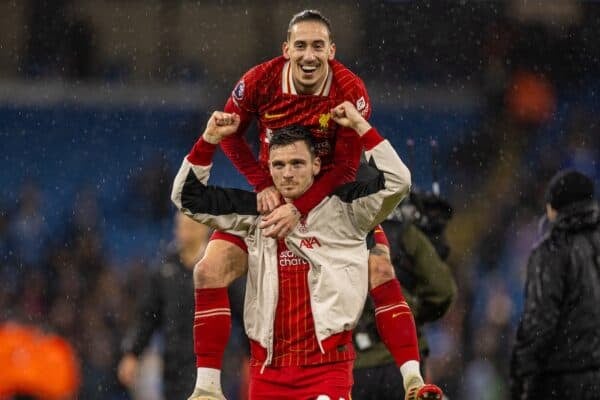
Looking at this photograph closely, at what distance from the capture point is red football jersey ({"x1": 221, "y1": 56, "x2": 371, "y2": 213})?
663 cm

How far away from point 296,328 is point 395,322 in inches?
19.6

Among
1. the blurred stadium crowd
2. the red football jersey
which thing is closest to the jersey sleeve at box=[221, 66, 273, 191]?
the red football jersey

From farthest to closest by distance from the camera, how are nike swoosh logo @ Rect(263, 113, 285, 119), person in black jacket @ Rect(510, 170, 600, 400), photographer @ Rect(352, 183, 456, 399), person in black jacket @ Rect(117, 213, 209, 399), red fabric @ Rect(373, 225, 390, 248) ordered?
1. person in black jacket @ Rect(117, 213, 209, 399)
2. person in black jacket @ Rect(510, 170, 600, 400)
3. photographer @ Rect(352, 183, 456, 399)
4. red fabric @ Rect(373, 225, 390, 248)
5. nike swoosh logo @ Rect(263, 113, 285, 119)

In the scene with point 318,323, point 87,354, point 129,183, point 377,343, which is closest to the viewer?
point 318,323

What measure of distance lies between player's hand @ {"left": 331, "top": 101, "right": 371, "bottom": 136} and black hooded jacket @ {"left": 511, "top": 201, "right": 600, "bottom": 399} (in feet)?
7.74

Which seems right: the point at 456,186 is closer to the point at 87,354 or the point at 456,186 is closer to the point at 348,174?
the point at 87,354

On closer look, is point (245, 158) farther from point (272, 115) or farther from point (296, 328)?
point (296, 328)

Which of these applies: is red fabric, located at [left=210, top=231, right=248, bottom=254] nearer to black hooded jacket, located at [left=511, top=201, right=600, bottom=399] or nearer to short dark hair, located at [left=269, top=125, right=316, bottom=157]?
short dark hair, located at [left=269, top=125, right=316, bottom=157]

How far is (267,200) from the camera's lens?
659 centimetres

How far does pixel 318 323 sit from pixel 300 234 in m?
0.42

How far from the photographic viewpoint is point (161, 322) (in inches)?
348

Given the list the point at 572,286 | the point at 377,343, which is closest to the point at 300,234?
the point at 377,343

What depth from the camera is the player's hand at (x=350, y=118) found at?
6.38m

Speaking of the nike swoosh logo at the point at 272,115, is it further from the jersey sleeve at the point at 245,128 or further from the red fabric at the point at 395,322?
the red fabric at the point at 395,322
